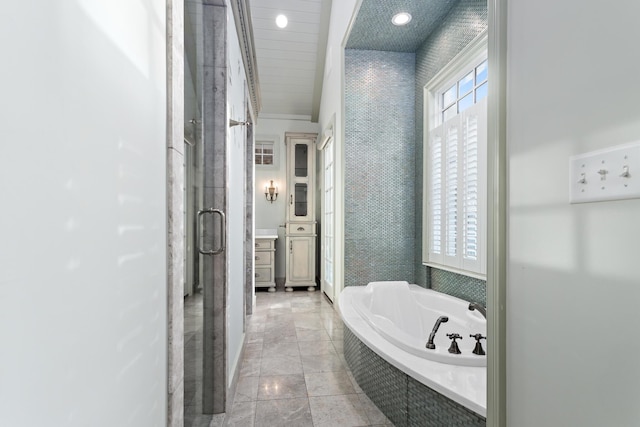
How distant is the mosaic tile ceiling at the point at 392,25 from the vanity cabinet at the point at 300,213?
6.91 feet

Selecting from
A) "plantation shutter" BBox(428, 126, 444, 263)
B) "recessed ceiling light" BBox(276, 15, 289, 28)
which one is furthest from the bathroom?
"recessed ceiling light" BBox(276, 15, 289, 28)

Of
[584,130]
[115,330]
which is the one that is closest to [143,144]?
[115,330]

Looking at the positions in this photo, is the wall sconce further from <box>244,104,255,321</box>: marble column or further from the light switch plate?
the light switch plate

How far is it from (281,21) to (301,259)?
3.39 meters

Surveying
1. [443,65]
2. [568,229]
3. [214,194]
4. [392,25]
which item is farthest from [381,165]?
[568,229]

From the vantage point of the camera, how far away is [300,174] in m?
5.45

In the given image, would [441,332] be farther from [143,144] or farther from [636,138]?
[143,144]

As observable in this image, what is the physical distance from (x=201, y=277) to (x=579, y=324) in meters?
1.42

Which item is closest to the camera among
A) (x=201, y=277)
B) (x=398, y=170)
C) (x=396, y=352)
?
(x=201, y=277)

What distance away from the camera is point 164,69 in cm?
80

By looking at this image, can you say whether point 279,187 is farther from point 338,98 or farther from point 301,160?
point 338,98

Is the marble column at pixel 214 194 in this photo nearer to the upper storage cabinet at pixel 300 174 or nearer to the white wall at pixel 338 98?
the white wall at pixel 338 98

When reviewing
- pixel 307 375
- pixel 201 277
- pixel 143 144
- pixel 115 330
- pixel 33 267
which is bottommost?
pixel 307 375

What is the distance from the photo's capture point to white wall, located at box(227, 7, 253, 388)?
199 centimetres
